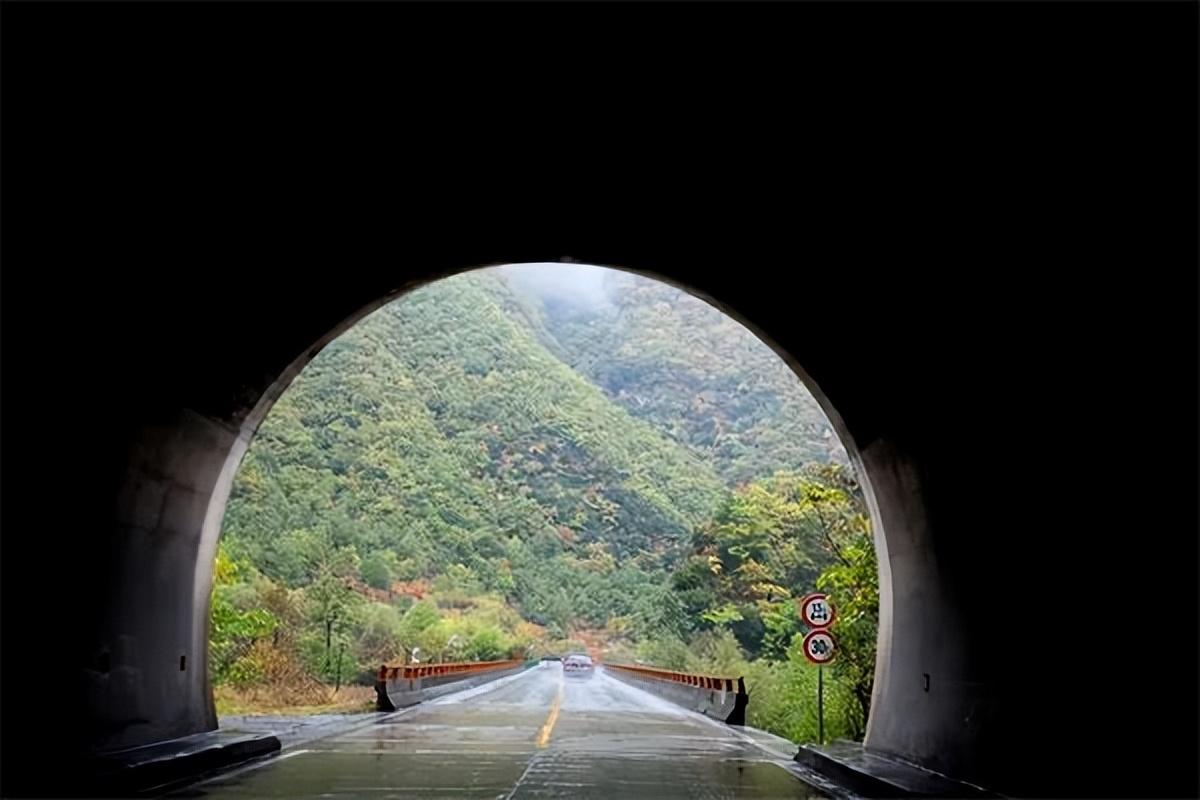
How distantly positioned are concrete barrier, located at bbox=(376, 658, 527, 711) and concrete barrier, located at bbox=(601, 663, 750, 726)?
7075mm

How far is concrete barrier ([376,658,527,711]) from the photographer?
1152 inches

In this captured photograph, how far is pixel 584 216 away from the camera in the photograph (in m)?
12.7

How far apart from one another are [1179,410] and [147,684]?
1064 cm

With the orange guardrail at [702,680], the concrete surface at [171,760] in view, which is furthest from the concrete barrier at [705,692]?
the concrete surface at [171,760]

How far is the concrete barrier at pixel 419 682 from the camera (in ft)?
96.0

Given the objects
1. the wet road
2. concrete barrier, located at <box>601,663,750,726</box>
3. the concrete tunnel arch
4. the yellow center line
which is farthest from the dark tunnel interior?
concrete barrier, located at <box>601,663,750,726</box>

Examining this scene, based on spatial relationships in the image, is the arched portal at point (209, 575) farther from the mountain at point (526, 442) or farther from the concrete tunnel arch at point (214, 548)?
the mountain at point (526, 442)

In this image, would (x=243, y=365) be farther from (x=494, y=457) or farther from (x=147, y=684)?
(x=494, y=457)

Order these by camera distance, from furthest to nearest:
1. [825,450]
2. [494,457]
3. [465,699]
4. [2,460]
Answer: [494,457] → [825,450] → [465,699] → [2,460]

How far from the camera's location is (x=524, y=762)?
50.4ft

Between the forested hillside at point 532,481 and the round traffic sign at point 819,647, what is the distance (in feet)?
82.7

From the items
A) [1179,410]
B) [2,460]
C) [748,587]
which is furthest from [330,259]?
[748,587]

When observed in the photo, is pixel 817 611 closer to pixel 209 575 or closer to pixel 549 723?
pixel 549 723

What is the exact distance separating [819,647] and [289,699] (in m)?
21.1
